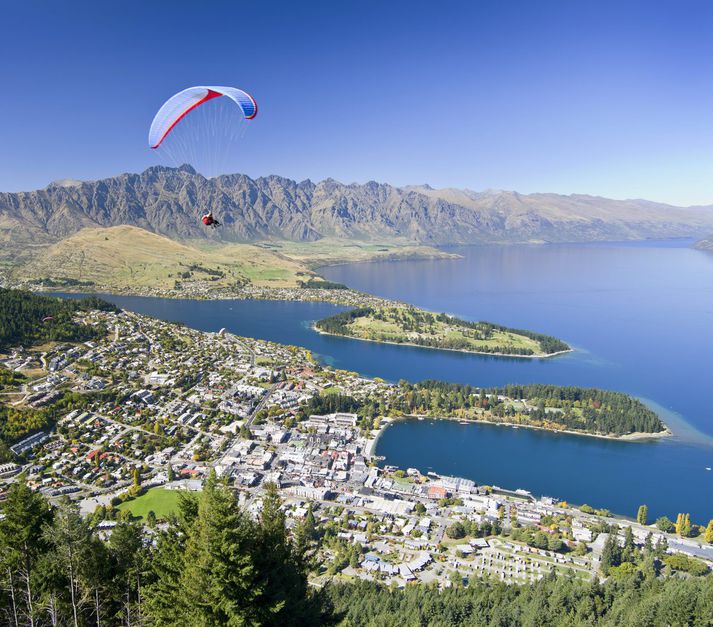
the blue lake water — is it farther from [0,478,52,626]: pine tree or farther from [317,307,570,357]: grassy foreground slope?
[0,478,52,626]: pine tree

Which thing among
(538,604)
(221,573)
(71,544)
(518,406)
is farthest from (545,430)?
(71,544)

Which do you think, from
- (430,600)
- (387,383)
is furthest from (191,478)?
(387,383)

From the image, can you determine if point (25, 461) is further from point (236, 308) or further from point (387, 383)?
point (236, 308)

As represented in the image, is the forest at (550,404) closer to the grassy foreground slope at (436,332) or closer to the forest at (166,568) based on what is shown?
the grassy foreground slope at (436,332)

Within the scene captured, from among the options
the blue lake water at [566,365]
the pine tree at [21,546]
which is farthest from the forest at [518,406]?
the pine tree at [21,546]

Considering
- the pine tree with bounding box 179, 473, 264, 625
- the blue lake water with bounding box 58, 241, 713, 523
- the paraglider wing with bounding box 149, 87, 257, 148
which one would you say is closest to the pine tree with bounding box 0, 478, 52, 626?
the pine tree with bounding box 179, 473, 264, 625
